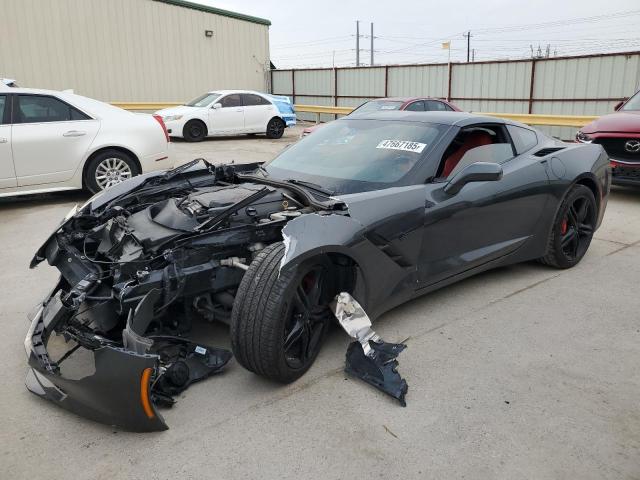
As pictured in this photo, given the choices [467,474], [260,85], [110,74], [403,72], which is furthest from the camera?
[260,85]

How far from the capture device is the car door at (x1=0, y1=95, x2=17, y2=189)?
262 inches

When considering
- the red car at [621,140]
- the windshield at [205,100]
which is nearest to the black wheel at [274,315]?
the red car at [621,140]

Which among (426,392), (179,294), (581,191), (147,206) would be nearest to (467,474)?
(426,392)

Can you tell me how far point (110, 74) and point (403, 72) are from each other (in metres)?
9.80

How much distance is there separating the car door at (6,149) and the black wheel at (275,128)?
9.90 meters

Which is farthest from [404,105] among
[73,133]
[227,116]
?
[227,116]

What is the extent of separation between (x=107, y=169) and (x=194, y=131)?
7.75 metres

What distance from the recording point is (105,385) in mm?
2361

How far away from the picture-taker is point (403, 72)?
19.6 m

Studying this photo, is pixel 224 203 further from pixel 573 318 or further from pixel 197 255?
pixel 573 318

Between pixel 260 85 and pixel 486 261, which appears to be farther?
pixel 260 85

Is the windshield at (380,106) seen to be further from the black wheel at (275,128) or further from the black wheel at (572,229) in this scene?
the black wheel at (572,229)

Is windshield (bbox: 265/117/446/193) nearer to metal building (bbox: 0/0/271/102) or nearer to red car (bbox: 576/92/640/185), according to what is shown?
red car (bbox: 576/92/640/185)

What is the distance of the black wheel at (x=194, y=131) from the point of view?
14.6m
